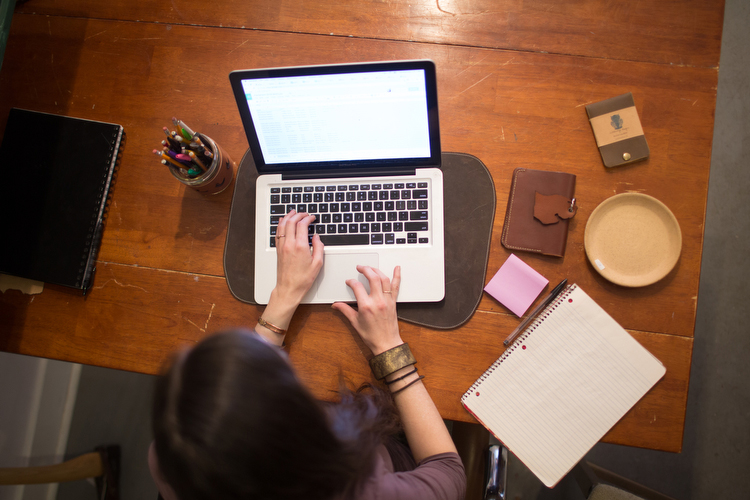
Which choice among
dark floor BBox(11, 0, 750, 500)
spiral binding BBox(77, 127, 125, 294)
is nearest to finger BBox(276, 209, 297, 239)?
spiral binding BBox(77, 127, 125, 294)

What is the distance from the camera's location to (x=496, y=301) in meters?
0.90

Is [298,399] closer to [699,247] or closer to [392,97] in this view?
[392,97]

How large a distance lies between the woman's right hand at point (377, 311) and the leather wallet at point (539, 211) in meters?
0.29

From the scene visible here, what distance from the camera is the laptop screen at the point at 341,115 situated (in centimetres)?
71

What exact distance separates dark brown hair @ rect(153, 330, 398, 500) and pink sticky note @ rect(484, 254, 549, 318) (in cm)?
48

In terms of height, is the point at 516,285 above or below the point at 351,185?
below

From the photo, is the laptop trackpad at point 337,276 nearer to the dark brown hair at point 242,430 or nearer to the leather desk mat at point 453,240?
the leather desk mat at point 453,240

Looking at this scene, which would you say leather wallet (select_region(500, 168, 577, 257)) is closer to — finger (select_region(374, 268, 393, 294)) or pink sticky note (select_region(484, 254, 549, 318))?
pink sticky note (select_region(484, 254, 549, 318))

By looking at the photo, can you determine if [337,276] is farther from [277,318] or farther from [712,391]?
[712,391]

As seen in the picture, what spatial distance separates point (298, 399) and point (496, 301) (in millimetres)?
517

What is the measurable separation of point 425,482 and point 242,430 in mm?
402

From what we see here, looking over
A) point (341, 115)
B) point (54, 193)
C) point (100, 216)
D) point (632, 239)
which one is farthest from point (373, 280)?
point (54, 193)

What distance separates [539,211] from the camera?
888 millimetres

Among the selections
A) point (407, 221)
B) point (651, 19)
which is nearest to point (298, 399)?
point (407, 221)
